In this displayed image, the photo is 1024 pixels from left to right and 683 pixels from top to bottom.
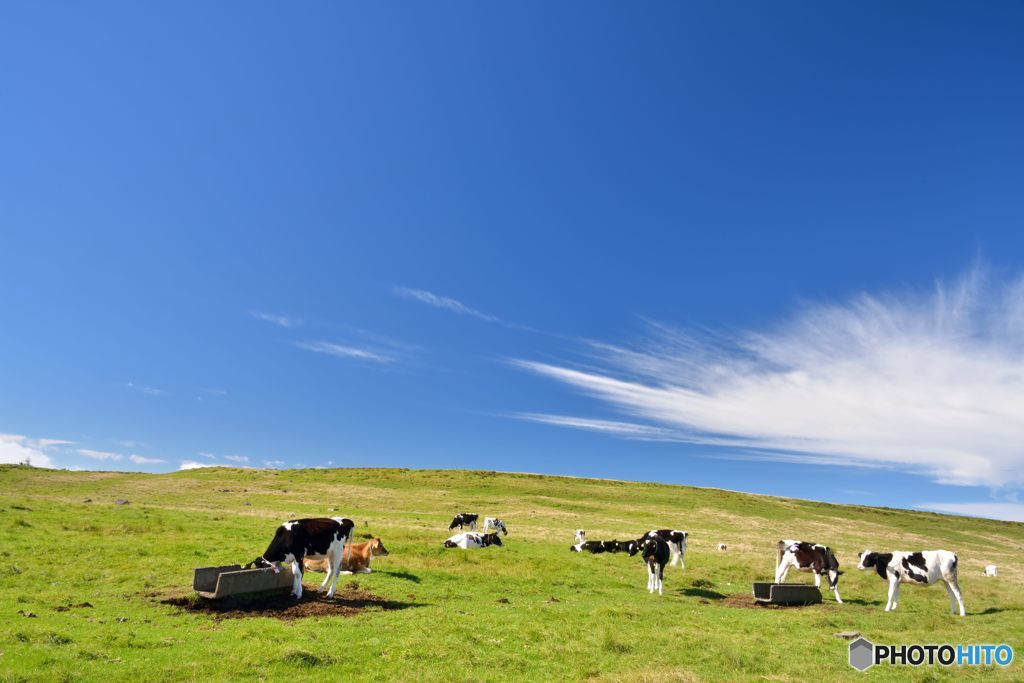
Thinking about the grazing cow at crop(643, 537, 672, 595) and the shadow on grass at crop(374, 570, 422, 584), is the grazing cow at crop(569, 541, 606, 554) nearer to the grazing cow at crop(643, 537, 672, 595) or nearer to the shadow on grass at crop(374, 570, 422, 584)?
the grazing cow at crop(643, 537, 672, 595)

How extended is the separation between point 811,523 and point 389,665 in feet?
249

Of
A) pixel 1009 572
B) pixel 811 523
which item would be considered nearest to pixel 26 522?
pixel 1009 572

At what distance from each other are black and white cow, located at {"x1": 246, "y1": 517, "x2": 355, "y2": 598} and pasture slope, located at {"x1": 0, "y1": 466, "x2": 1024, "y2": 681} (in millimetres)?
1903

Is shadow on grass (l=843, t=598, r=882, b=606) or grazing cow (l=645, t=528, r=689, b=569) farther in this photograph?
grazing cow (l=645, t=528, r=689, b=569)

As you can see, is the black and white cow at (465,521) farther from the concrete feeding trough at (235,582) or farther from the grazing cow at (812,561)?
the concrete feeding trough at (235,582)

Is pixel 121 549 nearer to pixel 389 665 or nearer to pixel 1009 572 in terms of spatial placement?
pixel 389 665

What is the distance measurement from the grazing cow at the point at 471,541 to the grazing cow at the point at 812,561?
1688 centimetres

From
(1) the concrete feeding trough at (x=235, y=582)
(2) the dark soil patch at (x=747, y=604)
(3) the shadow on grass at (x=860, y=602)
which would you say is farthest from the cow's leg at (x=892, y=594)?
(1) the concrete feeding trough at (x=235, y=582)

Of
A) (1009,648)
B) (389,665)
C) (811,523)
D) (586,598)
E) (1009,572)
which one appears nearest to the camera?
(389,665)

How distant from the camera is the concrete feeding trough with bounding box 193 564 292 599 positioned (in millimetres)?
18281

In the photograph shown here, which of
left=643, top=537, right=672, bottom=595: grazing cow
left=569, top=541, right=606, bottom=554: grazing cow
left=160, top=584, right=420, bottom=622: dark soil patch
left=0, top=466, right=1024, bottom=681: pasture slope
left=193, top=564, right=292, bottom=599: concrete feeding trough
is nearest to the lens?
left=0, top=466, right=1024, bottom=681: pasture slope

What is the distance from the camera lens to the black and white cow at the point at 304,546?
65.8 feet

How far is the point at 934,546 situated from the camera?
65562 millimetres

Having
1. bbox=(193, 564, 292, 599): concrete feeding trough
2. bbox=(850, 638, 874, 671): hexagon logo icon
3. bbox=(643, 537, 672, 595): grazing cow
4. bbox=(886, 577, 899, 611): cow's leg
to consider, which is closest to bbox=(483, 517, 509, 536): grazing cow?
bbox=(643, 537, 672, 595): grazing cow
